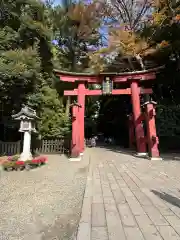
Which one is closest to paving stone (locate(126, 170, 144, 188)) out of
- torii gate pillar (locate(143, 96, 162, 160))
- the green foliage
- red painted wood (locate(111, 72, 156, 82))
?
torii gate pillar (locate(143, 96, 162, 160))

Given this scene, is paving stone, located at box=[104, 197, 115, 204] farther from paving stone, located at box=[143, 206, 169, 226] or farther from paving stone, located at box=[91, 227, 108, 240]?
paving stone, located at box=[91, 227, 108, 240]

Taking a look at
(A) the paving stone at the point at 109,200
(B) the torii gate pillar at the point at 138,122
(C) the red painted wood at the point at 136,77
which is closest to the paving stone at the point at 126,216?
(A) the paving stone at the point at 109,200

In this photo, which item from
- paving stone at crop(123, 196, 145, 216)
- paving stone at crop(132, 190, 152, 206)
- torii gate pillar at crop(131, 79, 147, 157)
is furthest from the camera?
torii gate pillar at crop(131, 79, 147, 157)

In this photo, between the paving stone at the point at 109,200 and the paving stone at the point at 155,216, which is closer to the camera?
the paving stone at the point at 155,216

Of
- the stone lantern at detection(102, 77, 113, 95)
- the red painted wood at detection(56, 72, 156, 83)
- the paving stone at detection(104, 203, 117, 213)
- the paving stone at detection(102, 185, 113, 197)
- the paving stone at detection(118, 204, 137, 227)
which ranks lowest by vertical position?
the paving stone at detection(118, 204, 137, 227)

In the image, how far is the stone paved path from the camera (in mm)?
3374

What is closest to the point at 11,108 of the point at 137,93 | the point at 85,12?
the point at 137,93

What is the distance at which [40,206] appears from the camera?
4812 millimetres

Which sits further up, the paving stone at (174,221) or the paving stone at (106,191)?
the paving stone at (106,191)

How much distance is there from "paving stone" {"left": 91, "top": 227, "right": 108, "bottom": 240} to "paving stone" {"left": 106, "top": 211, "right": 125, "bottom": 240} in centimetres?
7

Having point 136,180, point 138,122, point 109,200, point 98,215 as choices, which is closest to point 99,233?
point 98,215

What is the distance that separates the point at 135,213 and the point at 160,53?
16.7 m

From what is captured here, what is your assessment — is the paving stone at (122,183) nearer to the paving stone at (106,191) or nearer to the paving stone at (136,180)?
the paving stone at (136,180)

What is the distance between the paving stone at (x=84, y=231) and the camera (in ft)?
10.6
